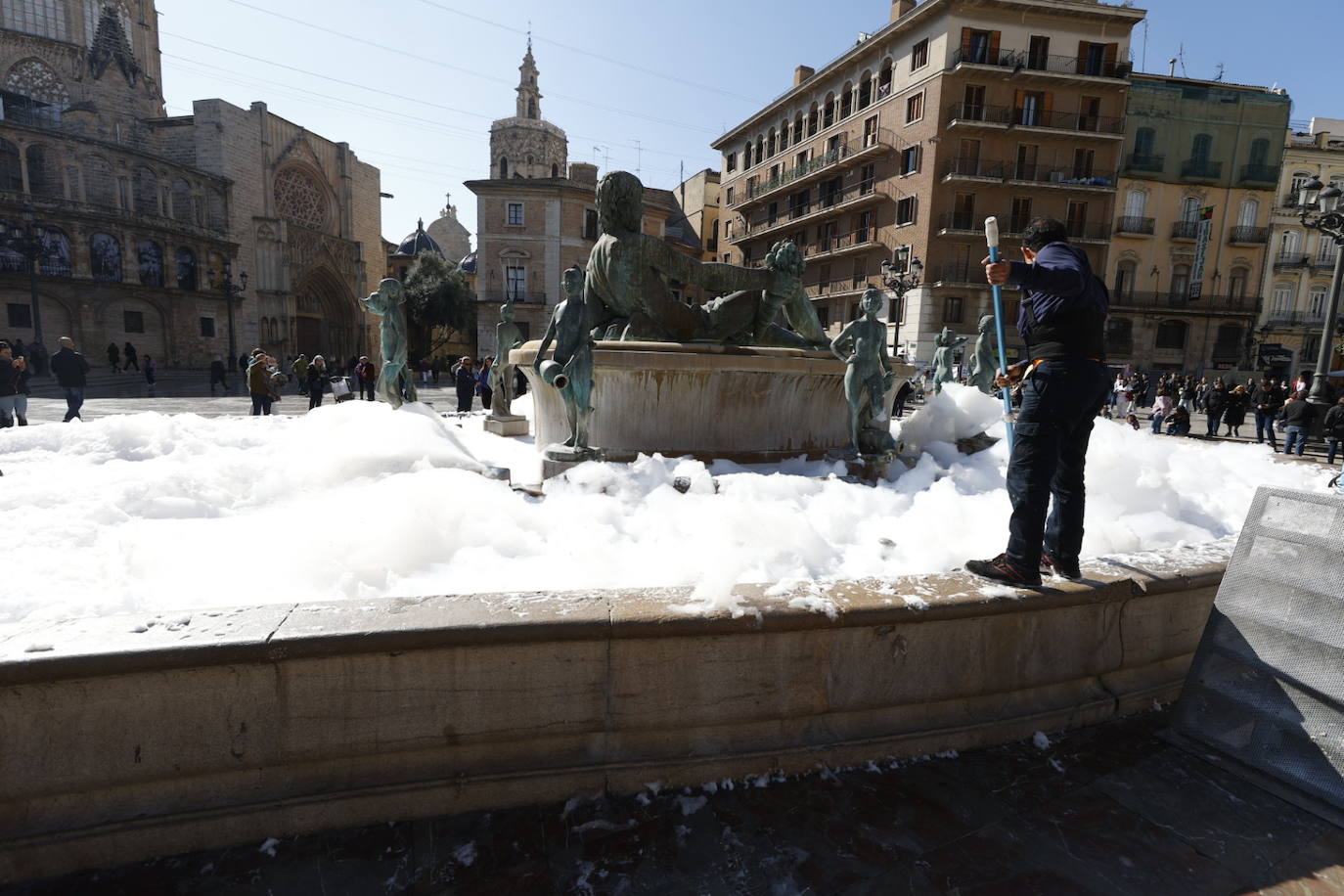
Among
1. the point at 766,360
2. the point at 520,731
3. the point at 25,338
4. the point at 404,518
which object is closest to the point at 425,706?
the point at 520,731

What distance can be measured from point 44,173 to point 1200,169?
5658 cm

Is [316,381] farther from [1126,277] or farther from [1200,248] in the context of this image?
[1200,248]

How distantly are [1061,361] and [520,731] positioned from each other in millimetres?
2454

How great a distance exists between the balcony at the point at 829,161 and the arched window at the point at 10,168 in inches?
1462

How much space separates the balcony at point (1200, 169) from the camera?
33250 mm

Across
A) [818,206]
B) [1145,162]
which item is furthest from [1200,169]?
[818,206]

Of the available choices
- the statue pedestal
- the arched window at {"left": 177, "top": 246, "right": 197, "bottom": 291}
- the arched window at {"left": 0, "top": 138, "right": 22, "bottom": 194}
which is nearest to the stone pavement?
the statue pedestal

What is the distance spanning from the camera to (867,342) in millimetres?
5738

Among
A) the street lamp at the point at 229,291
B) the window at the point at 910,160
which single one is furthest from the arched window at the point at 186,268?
the window at the point at 910,160

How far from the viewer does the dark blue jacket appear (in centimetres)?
249

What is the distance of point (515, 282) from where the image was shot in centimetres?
3925

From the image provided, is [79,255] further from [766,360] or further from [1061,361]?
[1061,361]

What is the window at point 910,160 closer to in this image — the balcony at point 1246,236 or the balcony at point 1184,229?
the balcony at point 1184,229

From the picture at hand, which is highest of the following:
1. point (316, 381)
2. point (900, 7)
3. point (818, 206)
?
point (900, 7)
